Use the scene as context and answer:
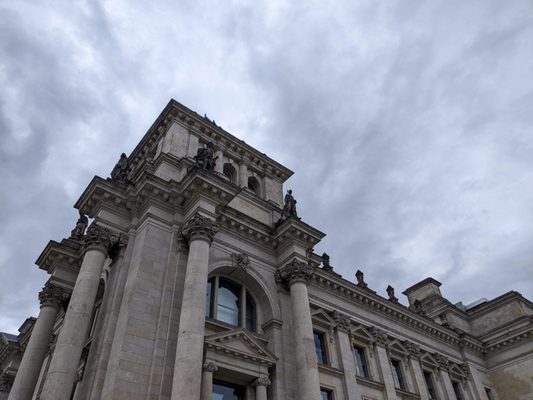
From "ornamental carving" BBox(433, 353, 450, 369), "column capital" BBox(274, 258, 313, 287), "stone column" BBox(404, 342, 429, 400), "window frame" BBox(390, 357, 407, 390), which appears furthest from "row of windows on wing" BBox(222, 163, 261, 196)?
"ornamental carving" BBox(433, 353, 450, 369)

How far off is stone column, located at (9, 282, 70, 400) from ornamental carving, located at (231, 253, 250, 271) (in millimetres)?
10344

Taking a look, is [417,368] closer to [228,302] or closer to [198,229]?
[228,302]

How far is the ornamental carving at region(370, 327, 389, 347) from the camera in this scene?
98.6ft

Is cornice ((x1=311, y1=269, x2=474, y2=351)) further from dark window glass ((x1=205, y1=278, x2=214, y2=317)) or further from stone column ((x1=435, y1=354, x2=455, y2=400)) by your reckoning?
dark window glass ((x1=205, y1=278, x2=214, y2=317))

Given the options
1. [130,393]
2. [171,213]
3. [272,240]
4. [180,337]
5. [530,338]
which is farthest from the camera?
[530,338]

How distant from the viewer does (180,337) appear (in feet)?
57.1

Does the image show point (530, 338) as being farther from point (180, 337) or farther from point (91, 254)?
point (91, 254)

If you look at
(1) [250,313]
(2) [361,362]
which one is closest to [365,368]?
(2) [361,362]

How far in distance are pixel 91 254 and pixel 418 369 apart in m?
23.9

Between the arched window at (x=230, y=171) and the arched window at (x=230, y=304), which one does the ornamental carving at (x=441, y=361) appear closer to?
the arched window at (x=230, y=304)

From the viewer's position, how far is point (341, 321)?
2822 centimetres

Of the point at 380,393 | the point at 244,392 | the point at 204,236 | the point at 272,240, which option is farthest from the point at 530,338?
the point at 204,236

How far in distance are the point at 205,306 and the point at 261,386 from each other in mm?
4446

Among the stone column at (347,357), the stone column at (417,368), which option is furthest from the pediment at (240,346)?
the stone column at (417,368)
